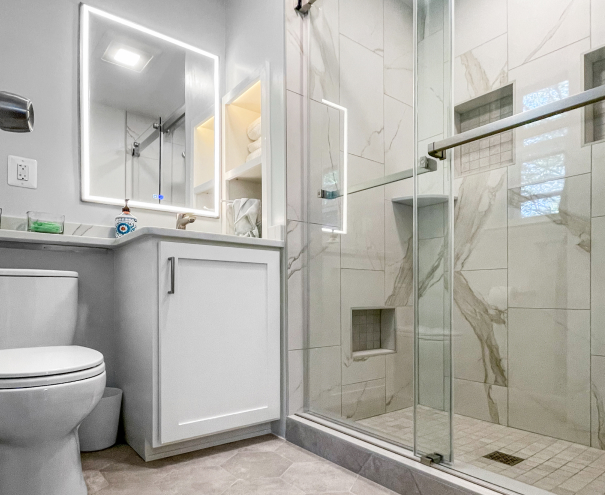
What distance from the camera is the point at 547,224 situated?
1.20 metres

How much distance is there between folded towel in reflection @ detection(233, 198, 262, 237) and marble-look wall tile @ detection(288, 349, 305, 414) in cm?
59

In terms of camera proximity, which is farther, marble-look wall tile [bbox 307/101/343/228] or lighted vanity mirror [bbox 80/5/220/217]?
lighted vanity mirror [bbox 80/5/220/217]

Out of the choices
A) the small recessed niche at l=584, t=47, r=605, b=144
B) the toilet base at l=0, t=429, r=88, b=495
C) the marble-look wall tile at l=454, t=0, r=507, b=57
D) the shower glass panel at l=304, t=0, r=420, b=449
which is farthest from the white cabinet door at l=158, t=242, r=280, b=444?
the small recessed niche at l=584, t=47, r=605, b=144

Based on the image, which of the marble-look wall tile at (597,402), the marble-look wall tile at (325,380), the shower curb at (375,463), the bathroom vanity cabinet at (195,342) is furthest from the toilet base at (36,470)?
the marble-look wall tile at (597,402)

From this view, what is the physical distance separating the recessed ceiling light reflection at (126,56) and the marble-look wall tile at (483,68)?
1482 mm

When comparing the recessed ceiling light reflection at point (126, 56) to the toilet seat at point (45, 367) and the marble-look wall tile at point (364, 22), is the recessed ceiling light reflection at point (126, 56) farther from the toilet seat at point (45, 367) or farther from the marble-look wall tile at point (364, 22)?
the toilet seat at point (45, 367)

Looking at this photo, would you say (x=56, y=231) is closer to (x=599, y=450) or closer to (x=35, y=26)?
(x=35, y=26)

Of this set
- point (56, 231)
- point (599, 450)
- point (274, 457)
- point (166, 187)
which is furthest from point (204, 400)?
point (599, 450)

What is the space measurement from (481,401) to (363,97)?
116 cm

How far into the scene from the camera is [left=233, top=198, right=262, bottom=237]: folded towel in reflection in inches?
78.4

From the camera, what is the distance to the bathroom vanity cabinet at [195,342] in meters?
1.44

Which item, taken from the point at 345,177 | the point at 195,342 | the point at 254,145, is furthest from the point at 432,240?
the point at 254,145

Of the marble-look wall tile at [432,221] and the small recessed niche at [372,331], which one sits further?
the small recessed niche at [372,331]

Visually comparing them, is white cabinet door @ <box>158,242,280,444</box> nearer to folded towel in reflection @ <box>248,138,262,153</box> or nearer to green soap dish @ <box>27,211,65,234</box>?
green soap dish @ <box>27,211,65,234</box>
